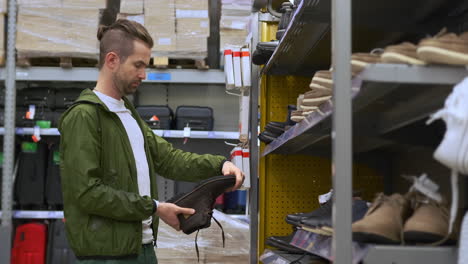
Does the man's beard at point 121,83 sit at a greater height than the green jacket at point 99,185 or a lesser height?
greater

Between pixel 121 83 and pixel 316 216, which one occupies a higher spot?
pixel 121 83

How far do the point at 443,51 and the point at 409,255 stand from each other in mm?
472

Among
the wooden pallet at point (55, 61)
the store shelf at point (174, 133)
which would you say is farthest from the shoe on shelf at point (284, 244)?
the wooden pallet at point (55, 61)

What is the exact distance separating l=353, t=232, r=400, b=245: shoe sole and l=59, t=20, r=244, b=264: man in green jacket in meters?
1.01

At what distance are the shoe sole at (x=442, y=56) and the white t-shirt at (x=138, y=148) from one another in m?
1.44

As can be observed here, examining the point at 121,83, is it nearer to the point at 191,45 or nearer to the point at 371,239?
the point at 371,239

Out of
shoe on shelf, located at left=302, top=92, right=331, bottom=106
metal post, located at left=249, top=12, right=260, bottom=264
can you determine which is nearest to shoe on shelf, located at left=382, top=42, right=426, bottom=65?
shoe on shelf, located at left=302, top=92, right=331, bottom=106

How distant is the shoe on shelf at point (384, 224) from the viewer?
144 centimetres

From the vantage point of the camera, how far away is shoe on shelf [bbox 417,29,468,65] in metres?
1.33

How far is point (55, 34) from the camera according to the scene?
4.89 metres

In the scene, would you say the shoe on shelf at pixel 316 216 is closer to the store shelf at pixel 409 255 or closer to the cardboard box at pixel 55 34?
the store shelf at pixel 409 255

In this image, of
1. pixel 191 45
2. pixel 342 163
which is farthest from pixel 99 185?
pixel 191 45

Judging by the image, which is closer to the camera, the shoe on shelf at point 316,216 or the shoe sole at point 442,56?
the shoe sole at point 442,56

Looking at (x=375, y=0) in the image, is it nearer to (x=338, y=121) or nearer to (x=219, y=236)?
(x=338, y=121)
